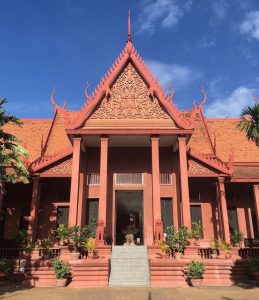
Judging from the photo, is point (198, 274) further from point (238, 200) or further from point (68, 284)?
point (238, 200)

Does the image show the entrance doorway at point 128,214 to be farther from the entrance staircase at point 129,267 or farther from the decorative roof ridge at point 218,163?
the decorative roof ridge at point 218,163

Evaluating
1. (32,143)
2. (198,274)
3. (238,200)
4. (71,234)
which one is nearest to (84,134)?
(71,234)

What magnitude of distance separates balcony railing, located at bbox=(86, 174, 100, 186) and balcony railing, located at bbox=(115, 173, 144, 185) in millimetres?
994

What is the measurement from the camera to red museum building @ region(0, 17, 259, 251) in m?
15.7

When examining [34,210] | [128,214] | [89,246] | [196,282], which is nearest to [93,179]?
[128,214]

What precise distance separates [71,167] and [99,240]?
4.34 m

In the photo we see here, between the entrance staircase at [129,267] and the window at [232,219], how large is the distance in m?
6.55

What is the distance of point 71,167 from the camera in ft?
53.8

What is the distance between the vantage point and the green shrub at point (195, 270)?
1098cm

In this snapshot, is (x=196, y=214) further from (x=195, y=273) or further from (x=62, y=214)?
(x=62, y=214)

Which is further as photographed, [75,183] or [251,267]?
[75,183]

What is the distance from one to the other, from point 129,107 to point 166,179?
4234mm

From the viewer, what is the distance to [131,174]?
56.6ft

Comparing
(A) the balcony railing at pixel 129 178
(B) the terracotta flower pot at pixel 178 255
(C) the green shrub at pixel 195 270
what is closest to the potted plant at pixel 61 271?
(B) the terracotta flower pot at pixel 178 255
